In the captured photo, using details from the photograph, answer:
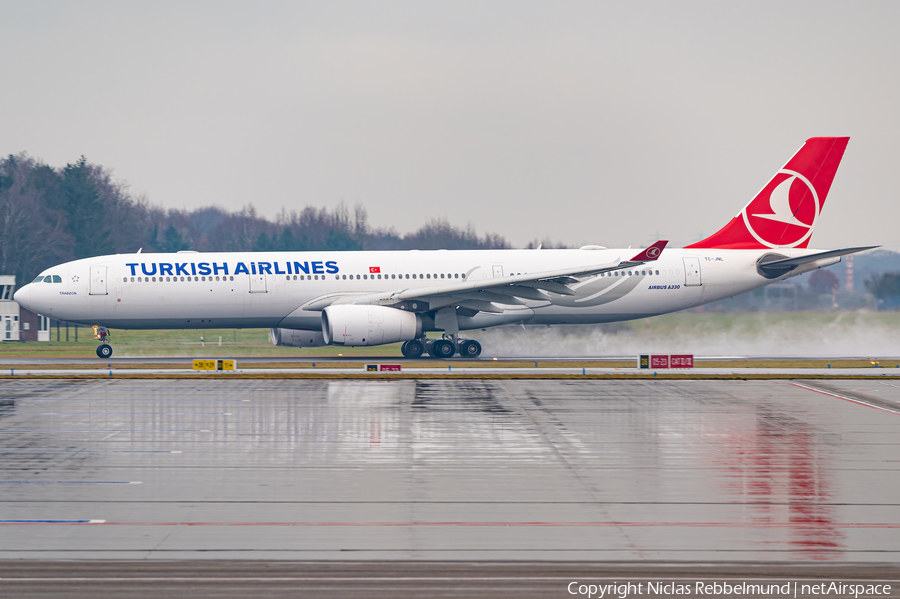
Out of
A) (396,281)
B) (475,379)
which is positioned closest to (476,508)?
(475,379)

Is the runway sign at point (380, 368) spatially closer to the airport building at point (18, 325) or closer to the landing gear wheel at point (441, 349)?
the landing gear wheel at point (441, 349)

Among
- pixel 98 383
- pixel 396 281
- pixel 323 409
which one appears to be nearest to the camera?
pixel 323 409

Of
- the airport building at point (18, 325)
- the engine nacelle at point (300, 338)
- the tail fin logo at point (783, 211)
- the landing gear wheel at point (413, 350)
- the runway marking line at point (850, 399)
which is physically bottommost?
the runway marking line at point (850, 399)

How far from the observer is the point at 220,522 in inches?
424

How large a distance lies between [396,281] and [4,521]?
956 inches

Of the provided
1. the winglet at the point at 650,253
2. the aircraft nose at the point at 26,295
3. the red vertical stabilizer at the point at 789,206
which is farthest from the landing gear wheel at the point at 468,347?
the aircraft nose at the point at 26,295

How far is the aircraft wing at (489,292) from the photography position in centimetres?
3195

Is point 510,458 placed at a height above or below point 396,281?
below

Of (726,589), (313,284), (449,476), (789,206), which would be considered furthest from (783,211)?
(726,589)

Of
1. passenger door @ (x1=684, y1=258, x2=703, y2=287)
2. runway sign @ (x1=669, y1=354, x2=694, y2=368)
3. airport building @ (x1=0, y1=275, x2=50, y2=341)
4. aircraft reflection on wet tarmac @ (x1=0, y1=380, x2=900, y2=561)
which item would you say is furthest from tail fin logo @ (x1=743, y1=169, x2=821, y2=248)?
airport building @ (x1=0, y1=275, x2=50, y2=341)

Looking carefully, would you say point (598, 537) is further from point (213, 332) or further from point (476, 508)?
point (213, 332)

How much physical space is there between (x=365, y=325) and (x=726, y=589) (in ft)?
79.7

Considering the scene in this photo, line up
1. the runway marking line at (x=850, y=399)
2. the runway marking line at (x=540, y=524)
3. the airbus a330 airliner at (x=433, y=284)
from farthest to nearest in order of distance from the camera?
the airbus a330 airliner at (x=433, y=284)
the runway marking line at (x=850, y=399)
the runway marking line at (x=540, y=524)

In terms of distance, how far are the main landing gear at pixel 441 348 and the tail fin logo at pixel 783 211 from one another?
1261 centimetres
